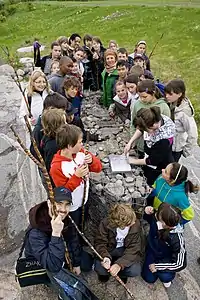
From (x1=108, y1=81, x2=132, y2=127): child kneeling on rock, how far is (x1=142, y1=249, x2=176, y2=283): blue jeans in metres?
2.84

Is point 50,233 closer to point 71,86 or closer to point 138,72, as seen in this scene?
point 71,86

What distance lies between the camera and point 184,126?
5.79 metres

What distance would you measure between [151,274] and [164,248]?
503 mm

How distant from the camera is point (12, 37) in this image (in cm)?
2589

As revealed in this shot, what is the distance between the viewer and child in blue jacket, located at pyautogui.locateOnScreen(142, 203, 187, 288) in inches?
182

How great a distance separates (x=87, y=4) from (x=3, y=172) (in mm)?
28135

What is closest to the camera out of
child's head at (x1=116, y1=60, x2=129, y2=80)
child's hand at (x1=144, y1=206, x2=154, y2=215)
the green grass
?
child's hand at (x1=144, y1=206, x2=154, y2=215)

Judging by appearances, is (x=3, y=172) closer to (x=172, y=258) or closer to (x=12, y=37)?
(x=172, y=258)

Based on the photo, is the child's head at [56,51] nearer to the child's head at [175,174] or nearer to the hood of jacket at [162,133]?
the hood of jacket at [162,133]

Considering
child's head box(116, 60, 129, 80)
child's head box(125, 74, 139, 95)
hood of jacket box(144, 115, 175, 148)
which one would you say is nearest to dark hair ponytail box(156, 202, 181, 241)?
hood of jacket box(144, 115, 175, 148)

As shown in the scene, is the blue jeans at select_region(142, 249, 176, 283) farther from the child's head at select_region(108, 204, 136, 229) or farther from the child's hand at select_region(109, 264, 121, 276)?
the child's head at select_region(108, 204, 136, 229)

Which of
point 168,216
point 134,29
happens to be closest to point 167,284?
point 168,216

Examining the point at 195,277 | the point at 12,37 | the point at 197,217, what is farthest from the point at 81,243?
the point at 12,37

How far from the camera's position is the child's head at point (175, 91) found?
5594 mm
